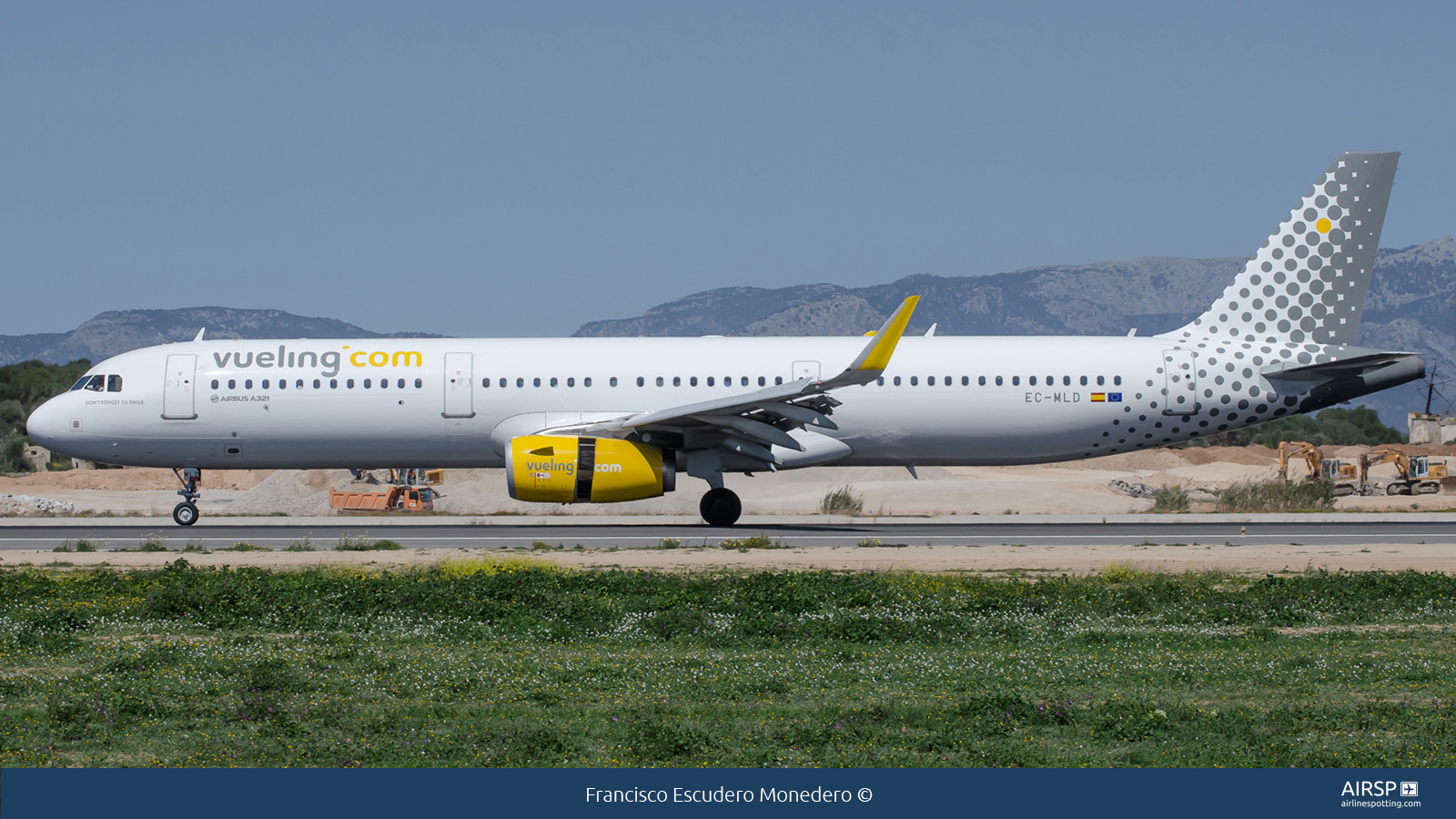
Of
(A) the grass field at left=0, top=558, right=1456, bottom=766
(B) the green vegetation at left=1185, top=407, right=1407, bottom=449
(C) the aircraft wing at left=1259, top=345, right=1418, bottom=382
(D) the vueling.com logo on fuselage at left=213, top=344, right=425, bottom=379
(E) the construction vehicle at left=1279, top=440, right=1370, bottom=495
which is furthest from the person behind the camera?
(B) the green vegetation at left=1185, top=407, right=1407, bottom=449

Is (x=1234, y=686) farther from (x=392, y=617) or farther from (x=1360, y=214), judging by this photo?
(x=1360, y=214)

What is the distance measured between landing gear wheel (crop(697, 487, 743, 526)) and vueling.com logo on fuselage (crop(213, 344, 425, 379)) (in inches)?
231

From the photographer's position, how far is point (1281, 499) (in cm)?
3300

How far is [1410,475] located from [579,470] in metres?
39.9

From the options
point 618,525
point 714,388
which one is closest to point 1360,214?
point 714,388

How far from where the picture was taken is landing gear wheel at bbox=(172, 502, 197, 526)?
85.5 ft

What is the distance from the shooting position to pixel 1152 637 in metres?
11.7

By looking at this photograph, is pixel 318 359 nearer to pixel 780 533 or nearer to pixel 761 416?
pixel 761 416

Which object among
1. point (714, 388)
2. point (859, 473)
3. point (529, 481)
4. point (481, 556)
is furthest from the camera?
point (859, 473)

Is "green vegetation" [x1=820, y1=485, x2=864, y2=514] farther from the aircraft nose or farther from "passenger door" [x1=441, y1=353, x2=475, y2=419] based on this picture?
the aircraft nose

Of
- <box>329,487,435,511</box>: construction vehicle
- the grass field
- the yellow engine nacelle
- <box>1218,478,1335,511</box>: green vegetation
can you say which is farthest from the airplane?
<box>329,487,435,511</box>: construction vehicle

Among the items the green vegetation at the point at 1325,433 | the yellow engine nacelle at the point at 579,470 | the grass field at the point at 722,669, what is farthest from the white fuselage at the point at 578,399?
the green vegetation at the point at 1325,433

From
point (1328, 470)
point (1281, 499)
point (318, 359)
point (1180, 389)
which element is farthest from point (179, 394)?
point (1328, 470)

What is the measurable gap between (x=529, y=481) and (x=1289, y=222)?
15.2 metres
